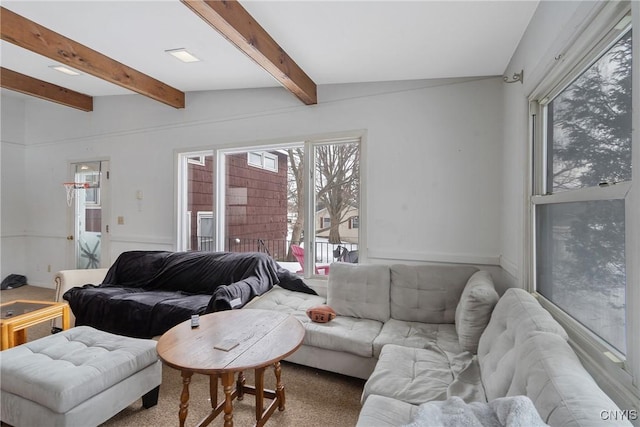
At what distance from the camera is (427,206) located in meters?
2.95

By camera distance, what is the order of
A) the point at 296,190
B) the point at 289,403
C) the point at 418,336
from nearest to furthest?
the point at 289,403
the point at 418,336
the point at 296,190

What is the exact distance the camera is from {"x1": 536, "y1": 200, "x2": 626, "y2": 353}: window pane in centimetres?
116

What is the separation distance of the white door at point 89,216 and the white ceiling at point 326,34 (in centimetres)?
183

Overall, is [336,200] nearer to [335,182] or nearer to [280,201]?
[335,182]

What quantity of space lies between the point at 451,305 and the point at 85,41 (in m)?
3.78

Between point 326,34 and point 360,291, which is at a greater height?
point 326,34

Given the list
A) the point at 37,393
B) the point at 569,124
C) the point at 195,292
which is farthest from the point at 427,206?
the point at 37,393

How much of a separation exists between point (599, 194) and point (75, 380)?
2552mm

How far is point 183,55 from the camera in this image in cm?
285

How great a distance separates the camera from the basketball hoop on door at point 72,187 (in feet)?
15.8

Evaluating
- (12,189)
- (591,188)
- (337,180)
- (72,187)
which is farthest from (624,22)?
(12,189)

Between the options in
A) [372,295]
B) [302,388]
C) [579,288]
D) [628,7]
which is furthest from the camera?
[372,295]

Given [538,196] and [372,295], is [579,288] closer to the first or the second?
[538,196]

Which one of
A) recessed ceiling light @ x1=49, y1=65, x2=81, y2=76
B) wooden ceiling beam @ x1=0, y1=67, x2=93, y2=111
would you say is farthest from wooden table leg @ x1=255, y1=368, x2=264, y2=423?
wooden ceiling beam @ x1=0, y1=67, x2=93, y2=111
